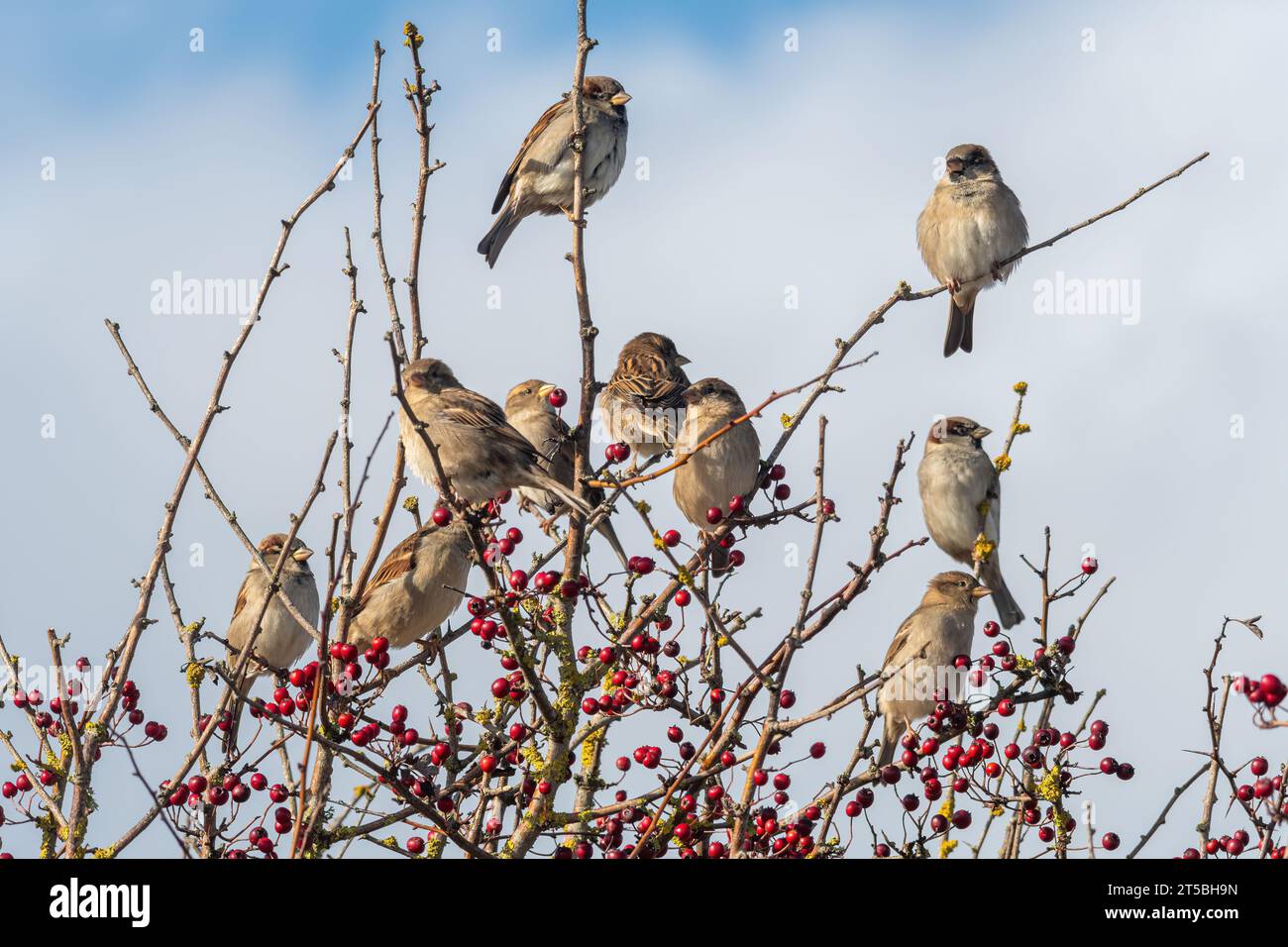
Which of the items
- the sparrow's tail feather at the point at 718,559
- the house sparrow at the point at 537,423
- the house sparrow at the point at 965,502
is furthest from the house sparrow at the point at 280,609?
the house sparrow at the point at 965,502

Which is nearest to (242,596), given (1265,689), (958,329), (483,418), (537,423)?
(537,423)

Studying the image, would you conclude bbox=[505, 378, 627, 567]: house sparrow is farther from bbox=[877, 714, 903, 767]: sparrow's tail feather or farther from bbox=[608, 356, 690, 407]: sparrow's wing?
bbox=[877, 714, 903, 767]: sparrow's tail feather

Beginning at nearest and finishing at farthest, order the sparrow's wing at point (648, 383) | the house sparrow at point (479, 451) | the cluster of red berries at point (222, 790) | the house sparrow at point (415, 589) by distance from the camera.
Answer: the cluster of red berries at point (222, 790) < the house sparrow at point (479, 451) < the house sparrow at point (415, 589) < the sparrow's wing at point (648, 383)

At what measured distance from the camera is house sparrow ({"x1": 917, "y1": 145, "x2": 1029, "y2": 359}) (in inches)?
359

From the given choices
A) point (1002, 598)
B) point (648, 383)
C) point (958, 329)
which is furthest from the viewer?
point (958, 329)

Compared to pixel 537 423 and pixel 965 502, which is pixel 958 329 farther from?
pixel 537 423

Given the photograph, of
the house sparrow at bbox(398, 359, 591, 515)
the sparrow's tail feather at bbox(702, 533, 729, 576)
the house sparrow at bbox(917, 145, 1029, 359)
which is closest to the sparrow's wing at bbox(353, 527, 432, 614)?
the house sparrow at bbox(398, 359, 591, 515)

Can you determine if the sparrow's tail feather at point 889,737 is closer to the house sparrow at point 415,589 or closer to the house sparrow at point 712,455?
the house sparrow at point 712,455

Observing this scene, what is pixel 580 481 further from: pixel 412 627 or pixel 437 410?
pixel 412 627

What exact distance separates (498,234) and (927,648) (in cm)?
376

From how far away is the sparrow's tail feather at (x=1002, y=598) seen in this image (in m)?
7.62

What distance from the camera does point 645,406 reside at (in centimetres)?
779
